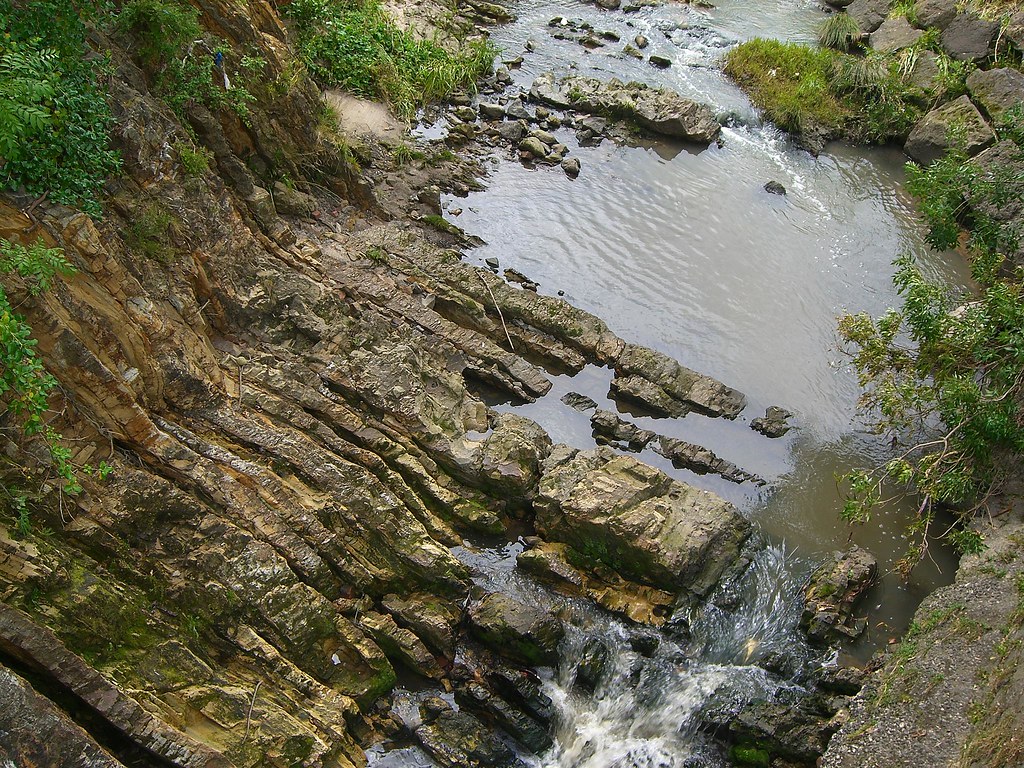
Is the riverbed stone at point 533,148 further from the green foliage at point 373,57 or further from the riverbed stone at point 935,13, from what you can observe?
the riverbed stone at point 935,13

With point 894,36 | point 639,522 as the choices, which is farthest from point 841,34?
point 639,522

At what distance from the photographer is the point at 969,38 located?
80.4 feet

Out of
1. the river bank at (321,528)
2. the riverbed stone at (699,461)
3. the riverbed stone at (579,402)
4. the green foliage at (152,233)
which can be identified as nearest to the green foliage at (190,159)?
the river bank at (321,528)

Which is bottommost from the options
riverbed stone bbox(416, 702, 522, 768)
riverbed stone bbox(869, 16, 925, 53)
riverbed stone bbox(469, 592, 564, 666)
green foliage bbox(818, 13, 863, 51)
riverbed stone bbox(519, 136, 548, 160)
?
riverbed stone bbox(416, 702, 522, 768)

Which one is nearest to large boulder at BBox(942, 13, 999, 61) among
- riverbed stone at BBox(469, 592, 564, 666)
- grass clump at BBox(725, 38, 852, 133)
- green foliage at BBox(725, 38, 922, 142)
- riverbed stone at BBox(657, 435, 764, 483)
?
green foliage at BBox(725, 38, 922, 142)

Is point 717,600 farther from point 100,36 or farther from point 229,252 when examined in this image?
point 100,36

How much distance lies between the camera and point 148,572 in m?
10.2

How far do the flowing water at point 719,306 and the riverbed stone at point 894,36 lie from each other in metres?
2.41

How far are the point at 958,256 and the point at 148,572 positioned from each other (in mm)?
20892

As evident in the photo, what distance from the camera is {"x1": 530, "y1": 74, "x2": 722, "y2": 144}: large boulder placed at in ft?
78.6

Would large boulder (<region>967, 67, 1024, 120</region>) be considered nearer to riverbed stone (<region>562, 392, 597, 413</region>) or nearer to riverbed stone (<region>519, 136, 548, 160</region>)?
riverbed stone (<region>519, 136, 548, 160</region>)

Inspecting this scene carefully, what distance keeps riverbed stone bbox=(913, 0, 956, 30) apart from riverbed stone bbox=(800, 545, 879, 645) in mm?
20656

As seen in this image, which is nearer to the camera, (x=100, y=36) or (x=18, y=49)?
(x=18, y=49)

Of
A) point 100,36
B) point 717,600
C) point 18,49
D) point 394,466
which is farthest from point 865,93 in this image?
point 18,49
